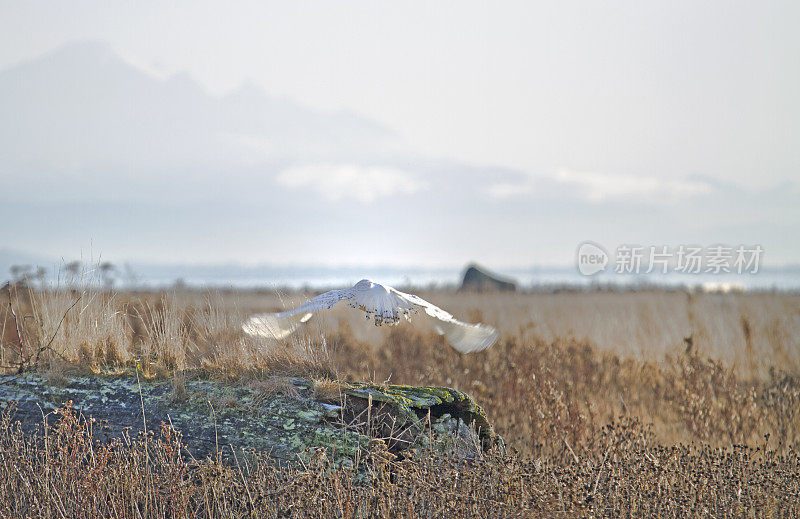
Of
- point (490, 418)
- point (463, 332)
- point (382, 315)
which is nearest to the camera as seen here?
point (382, 315)

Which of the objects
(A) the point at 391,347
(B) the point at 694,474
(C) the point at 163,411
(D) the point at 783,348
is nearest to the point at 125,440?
(C) the point at 163,411

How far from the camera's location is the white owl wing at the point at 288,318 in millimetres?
4691

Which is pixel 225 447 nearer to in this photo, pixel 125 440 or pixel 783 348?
pixel 125 440

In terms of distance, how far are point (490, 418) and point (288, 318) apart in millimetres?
2921

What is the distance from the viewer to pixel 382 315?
15.1ft

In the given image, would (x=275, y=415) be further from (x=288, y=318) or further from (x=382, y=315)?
(x=382, y=315)

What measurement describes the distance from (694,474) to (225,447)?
321cm

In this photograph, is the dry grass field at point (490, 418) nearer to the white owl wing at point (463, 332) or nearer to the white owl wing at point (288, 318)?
the white owl wing at point (288, 318)

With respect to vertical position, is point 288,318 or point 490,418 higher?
point 288,318

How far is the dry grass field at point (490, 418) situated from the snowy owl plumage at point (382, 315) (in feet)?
2.32

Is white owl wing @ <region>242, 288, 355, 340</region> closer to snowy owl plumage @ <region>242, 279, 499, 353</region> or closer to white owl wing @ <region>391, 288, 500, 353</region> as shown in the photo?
snowy owl plumage @ <region>242, 279, 499, 353</region>

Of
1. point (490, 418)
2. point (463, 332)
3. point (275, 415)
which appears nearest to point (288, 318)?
point (275, 415)

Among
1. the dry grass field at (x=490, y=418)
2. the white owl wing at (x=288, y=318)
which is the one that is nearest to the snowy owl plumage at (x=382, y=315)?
the white owl wing at (x=288, y=318)

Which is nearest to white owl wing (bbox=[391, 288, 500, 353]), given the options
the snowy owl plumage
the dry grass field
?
the snowy owl plumage
